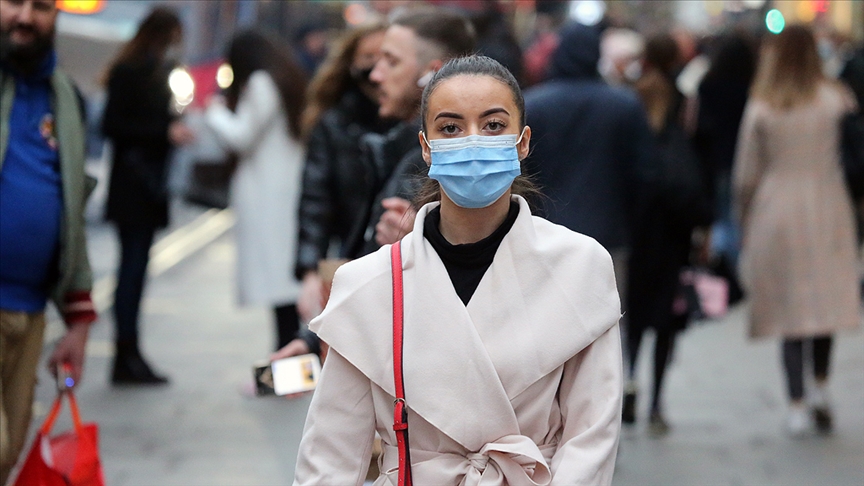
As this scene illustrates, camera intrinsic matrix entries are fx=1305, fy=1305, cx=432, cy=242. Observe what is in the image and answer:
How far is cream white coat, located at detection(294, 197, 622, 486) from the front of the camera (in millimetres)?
2674

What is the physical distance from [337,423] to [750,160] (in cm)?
469

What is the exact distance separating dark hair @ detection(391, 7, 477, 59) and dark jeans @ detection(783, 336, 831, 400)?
3.28 metres

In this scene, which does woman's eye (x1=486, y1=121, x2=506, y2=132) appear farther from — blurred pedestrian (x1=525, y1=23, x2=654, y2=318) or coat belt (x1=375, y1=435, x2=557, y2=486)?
blurred pedestrian (x1=525, y1=23, x2=654, y2=318)

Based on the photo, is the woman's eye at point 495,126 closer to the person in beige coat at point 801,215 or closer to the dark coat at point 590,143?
the dark coat at point 590,143

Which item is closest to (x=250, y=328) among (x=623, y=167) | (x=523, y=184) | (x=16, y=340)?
(x=623, y=167)

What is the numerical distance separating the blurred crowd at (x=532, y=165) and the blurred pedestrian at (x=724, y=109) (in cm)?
4

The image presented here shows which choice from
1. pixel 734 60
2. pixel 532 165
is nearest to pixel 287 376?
pixel 532 165

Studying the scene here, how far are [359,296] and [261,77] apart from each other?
4.92 metres

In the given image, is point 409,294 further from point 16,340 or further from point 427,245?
point 16,340

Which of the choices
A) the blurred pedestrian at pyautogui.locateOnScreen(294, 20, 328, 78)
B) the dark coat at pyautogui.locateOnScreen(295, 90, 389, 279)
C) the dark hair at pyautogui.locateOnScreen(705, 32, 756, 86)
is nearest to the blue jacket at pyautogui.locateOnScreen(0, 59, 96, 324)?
the dark coat at pyautogui.locateOnScreen(295, 90, 389, 279)

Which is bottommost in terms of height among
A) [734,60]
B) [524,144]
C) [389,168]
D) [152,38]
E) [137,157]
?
[137,157]

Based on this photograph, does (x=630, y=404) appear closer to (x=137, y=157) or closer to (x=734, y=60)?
(x=137, y=157)

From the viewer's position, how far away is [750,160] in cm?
696

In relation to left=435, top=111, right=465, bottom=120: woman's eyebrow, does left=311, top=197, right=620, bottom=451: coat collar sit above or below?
below
